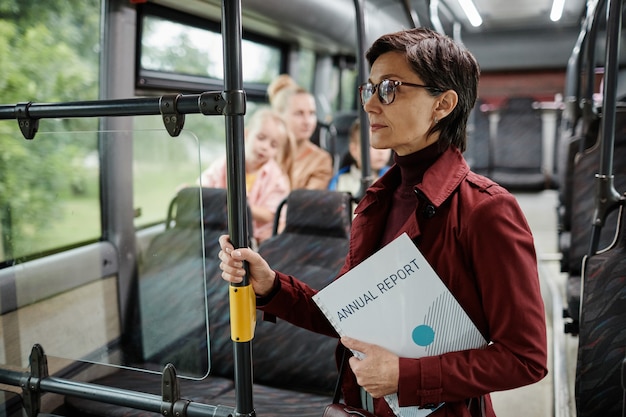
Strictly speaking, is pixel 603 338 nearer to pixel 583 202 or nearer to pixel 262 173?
pixel 583 202

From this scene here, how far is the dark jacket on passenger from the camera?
1.09m

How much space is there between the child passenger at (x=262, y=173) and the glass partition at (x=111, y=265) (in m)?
0.48

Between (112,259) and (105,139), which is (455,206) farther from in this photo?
(112,259)

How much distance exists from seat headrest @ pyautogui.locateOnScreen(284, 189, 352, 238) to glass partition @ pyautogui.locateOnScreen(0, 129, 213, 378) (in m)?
0.38

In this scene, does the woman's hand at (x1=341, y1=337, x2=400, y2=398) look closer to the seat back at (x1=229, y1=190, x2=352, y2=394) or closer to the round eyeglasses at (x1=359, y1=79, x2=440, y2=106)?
the round eyeglasses at (x1=359, y1=79, x2=440, y2=106)

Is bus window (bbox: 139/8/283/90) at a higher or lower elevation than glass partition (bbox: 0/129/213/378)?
higher

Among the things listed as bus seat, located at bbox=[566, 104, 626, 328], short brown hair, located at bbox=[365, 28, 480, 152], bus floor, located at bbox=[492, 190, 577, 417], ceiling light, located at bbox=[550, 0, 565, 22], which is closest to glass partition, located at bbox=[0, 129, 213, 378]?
short brown hair, located at bbox=[365, 28, 480, 152]

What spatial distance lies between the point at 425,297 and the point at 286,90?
3.69 m

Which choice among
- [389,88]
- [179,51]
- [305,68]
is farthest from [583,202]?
[305,68]

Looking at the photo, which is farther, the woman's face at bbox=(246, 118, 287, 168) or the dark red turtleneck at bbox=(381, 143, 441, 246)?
the woman's face at bbox=(246, 118, 287, 168)

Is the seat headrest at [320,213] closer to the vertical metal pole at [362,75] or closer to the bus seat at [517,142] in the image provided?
the vertical metal pole at [362,75]

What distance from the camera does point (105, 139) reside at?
8.46ft

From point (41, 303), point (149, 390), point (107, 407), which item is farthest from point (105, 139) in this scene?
point (149, 390)

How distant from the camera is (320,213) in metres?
2.52
